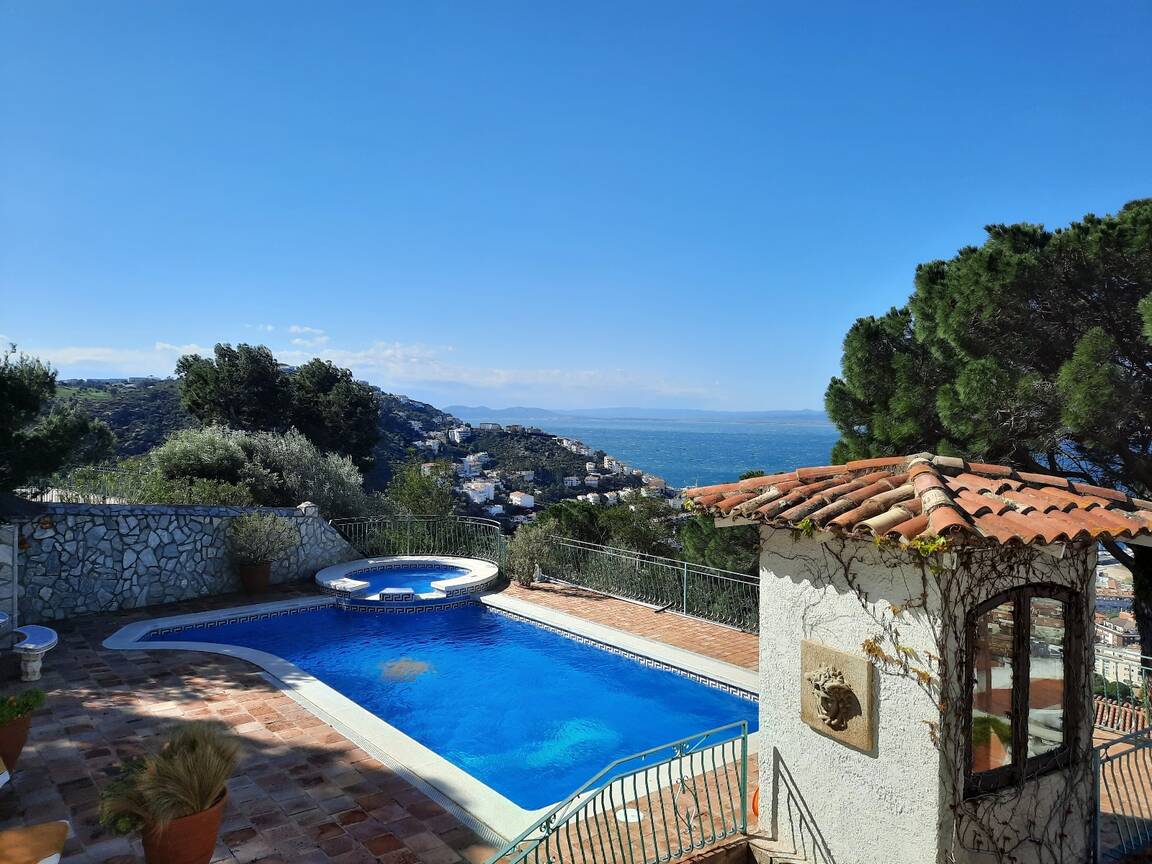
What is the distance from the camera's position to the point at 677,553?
16.8 meters

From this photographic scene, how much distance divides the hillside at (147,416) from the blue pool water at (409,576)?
1193cm

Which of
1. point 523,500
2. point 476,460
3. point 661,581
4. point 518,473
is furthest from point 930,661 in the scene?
point 476,460

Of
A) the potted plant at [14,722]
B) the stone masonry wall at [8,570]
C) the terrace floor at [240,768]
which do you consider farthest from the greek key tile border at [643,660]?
the stone masonry wall at [8,570]

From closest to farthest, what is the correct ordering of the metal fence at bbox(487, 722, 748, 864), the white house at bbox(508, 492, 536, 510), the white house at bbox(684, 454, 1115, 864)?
the white house at bbox(684, 454, 1115, 864) < the metal fence at bbox(487, 722, 748, 864) < the white house at bbox(508, 492, 536, 510)

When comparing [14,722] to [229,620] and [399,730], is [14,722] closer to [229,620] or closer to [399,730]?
[399,730]

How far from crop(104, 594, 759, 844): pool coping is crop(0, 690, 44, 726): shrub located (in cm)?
295

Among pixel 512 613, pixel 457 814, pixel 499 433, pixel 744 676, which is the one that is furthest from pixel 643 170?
pixel 499 433

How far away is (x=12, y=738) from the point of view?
5.93m

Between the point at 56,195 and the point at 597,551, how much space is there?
14.5 m

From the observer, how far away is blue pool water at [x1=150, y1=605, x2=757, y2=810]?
8406 millimetres

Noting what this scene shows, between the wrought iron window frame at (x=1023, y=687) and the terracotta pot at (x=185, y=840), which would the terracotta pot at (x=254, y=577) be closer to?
the terracotta pot at (x=185, y=840)

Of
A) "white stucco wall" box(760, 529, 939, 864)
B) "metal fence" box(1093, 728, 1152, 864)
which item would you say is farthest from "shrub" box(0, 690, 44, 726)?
"metal fence" box(1093, 728, 1152, 864)

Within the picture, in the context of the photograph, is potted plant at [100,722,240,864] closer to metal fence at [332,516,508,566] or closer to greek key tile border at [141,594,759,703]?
greek key tile border at [141,594,759,703]

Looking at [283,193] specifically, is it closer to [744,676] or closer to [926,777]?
[744,676]
